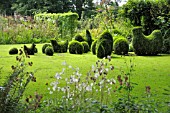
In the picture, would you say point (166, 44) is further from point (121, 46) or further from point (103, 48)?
point (103, 48)

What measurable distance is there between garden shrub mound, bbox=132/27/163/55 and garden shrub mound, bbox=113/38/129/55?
0.40 metres

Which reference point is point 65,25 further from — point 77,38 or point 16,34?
point 77,38

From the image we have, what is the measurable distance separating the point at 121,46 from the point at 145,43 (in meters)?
0.86

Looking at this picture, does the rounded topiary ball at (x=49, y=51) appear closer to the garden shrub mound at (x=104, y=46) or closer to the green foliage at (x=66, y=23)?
the garden shrub mound at (x=104, y=46)

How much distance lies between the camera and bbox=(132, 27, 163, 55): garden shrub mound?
10.9 m

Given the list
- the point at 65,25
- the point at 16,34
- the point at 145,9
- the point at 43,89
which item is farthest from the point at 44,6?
the point at 43,89

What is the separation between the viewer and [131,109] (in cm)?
335

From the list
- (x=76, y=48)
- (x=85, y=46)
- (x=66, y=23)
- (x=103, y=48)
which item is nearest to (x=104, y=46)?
(x=103, y=48)

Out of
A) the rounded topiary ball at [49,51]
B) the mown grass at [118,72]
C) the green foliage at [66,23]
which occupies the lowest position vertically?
the mown grass at [118,72]

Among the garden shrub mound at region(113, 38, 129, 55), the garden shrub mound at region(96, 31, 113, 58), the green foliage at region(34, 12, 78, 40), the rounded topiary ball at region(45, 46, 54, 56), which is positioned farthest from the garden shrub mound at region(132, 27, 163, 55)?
the green foliage at region(34, 12, 78, 40)

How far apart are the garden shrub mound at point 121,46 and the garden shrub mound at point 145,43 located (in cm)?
40

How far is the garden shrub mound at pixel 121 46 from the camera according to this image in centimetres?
1064

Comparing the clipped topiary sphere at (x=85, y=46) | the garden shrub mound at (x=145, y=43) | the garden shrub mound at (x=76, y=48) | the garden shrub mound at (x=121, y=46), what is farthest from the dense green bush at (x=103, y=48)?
the clipped topiary sphere at (x=85, y=46)

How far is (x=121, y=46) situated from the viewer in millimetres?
10641
